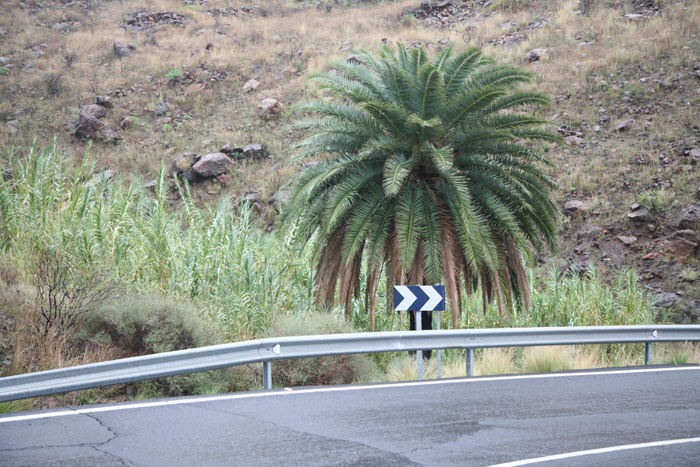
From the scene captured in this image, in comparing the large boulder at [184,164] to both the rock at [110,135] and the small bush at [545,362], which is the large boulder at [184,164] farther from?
the small bush at [545,362]

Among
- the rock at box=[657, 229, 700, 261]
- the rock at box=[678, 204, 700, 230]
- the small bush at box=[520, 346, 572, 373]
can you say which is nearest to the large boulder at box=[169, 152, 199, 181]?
Result: the rock at box=[657, 229, 700, 261]

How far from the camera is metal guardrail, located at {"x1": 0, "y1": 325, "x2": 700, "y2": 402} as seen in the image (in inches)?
230

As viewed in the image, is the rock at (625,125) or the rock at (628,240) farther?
the rock at (625,125)

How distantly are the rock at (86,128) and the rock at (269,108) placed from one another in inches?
309

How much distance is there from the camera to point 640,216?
20.0 m

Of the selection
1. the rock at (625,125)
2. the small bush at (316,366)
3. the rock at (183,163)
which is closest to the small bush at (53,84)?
the rock at (183,163)

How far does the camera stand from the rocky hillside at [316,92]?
67.1ft

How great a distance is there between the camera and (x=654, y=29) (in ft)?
94.7

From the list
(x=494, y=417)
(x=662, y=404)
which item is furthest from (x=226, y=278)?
(x=662, y=404)

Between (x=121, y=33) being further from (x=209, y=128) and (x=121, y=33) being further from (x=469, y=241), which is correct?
(x=469, y=241)

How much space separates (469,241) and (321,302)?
11.0ft

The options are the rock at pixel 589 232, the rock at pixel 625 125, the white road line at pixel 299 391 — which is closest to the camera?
the white road line at pixel 299 391

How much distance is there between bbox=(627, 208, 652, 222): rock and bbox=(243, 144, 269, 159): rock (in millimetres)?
15412

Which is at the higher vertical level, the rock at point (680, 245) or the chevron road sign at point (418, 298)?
the rock at point (680, 245)
